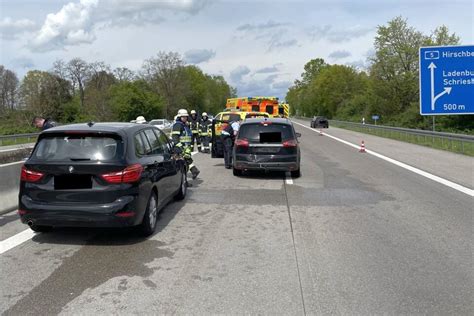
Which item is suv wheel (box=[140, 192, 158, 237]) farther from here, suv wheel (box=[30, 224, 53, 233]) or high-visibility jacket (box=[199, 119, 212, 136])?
high-visibility jacket (box=[199, 119, 212, 136])

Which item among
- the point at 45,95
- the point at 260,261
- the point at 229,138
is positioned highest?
the point at 45,95

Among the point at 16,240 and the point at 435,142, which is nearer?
the point at 16,240

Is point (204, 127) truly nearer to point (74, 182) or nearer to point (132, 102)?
point (74, 182)

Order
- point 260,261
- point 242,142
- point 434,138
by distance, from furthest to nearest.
A: point 434,138, point 242,142, point 260,261

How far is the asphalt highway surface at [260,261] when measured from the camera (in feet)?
13.8

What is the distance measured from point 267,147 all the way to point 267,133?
39cm

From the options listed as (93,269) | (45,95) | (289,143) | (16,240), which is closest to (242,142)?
(289,143)

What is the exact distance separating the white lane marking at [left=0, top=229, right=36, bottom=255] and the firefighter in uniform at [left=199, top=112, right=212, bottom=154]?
13564 millimetres

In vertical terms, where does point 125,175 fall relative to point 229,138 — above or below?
below

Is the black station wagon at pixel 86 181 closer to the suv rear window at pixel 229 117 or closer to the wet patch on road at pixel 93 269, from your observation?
the wet patch on road at pixel 93 269

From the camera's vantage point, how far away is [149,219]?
6.44 meters

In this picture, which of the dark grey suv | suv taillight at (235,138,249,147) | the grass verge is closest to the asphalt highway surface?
the dark grey suv

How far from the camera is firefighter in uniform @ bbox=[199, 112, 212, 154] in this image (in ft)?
66.1

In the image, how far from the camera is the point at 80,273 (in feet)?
16.5
